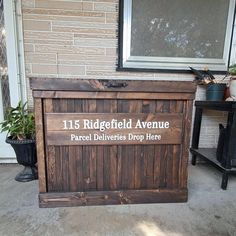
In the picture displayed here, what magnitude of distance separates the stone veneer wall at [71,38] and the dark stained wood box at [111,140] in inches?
30.6

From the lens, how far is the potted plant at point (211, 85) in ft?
6.09

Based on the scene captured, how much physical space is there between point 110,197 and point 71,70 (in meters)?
1.21

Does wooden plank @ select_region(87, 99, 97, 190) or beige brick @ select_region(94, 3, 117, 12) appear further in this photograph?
beige brick @ select_region(94, 3, 117, 12)

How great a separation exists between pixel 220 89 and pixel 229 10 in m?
0.78

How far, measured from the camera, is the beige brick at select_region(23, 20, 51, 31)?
1.78 meters

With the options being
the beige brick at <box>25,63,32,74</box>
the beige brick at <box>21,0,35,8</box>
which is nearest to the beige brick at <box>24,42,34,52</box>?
the beige brick at <box>25,63,32,74</box>

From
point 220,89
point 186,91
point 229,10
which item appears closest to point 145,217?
point 186,91

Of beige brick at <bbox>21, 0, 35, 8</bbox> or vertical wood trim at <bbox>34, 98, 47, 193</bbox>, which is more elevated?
beige brick at <bbox>21, 0, 35, 8</bbox>

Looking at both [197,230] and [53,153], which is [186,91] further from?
[53,153]

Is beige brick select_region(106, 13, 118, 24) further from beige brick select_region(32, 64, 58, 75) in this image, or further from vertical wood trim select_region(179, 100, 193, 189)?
vertical wood trim select_region(179, 100, 193, 189)

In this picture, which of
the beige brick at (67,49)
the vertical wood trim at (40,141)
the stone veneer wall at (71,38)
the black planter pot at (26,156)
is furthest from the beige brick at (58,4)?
the black planter pot at (26,156)

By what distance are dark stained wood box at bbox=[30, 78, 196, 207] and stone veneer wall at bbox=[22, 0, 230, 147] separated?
78 centimetres

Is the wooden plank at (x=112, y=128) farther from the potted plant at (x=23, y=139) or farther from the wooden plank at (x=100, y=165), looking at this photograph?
the potted plant at (x=23, y=139)

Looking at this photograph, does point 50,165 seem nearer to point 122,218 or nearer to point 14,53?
point 122,218
